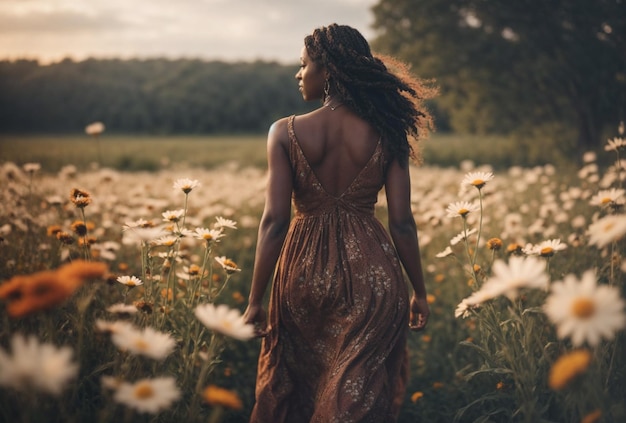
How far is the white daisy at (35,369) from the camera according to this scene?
107 centimetres

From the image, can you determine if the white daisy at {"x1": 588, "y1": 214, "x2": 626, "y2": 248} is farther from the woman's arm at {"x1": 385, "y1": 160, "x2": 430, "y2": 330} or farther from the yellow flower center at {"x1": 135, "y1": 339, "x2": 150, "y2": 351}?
→ the yellow flower center at {"x1": 135, "y1": 339, "x2": 150, "y2": 351}

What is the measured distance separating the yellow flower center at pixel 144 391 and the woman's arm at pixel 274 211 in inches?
37.1

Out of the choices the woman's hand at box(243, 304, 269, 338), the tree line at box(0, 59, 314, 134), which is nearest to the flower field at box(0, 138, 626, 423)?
the woman's hand at box(243, 304, 269, 338)

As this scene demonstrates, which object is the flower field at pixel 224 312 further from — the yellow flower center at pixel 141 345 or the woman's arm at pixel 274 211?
the woman's arm at pixel 274 211

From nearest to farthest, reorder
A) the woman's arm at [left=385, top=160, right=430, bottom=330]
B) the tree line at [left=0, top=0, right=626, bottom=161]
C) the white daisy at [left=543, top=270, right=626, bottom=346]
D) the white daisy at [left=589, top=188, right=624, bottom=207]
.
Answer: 1. the white daisy at [left=543, top=270, right=626, bottom=346]
2. the woman's arm at [left=385, top=160, right=430, bottom=330]
3. the white daisy at [left=589, top=188, right=624, bottom=207]
4. the tree line at [left=0, top=0, right=626, bottom=161]

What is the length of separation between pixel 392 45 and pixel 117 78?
27336mm

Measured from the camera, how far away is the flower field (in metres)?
1.29

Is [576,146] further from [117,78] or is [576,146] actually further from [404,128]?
[117,78]

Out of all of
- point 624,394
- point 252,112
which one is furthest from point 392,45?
point 252,112

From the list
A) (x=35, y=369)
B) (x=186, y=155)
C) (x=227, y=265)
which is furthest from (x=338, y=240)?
(x=186, y=155)

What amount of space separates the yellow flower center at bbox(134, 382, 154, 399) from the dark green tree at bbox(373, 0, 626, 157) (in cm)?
1110

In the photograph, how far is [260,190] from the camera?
21.9ft

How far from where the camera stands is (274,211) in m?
2.27

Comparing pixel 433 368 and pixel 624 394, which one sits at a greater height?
pixel 624 394
